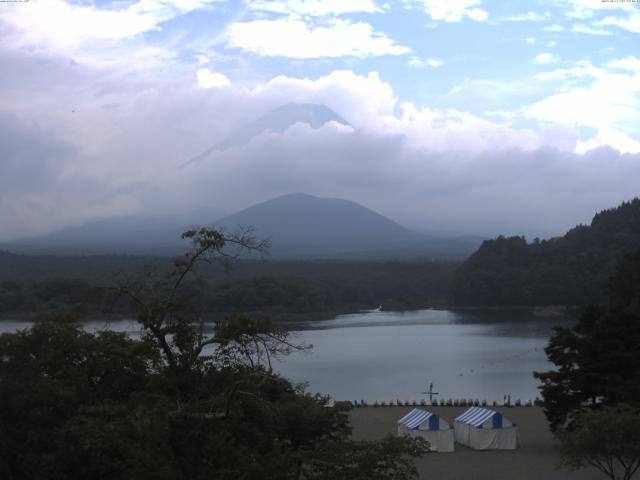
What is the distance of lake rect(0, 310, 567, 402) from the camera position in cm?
2080

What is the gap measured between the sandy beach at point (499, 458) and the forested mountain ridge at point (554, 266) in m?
32.6

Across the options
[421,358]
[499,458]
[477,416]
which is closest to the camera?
[499,458]

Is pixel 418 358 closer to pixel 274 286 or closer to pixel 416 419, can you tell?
pixel 416 419

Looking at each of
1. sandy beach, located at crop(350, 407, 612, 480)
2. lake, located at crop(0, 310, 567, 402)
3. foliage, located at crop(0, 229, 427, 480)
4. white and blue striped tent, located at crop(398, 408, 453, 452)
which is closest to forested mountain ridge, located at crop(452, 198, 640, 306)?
lake, located at crop(0, 310, 567, 402)

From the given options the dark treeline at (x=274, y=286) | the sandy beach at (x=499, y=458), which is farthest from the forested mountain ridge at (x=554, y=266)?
the sandy beach at (x=499, y=458)

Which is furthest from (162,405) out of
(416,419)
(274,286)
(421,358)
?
(274,286)

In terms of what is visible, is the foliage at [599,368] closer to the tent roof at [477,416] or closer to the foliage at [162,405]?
the tent roof at [477,416]

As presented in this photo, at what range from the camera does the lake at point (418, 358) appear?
2080 centimetres

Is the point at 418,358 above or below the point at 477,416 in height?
below

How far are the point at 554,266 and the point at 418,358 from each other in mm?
24291

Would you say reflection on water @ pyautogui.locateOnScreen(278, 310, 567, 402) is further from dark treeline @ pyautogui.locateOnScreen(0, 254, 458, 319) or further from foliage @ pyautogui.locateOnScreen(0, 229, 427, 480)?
foliage @ pyautogui.locateOnScreen(0, 229, 427, 480)

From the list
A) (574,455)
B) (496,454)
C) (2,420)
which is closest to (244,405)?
(2,420)

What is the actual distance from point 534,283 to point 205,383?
146 feet

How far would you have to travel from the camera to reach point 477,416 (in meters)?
12.4
